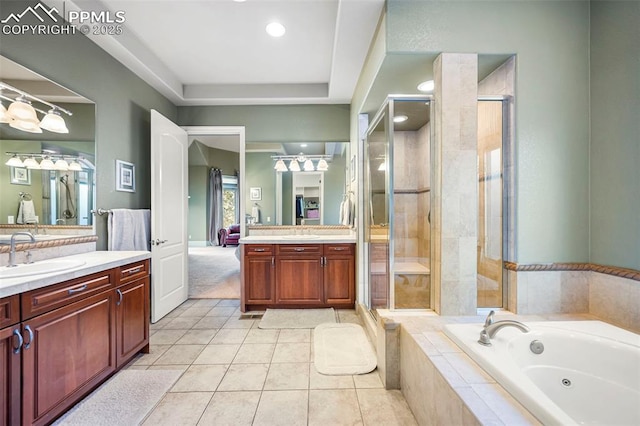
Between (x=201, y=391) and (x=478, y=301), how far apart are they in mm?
2044

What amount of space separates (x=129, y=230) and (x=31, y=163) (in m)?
0.90

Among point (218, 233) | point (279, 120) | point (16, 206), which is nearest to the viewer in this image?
point (16, 206)

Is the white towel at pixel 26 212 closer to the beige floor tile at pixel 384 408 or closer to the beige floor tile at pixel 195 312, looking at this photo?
the beige floor tile at pixel 195 312

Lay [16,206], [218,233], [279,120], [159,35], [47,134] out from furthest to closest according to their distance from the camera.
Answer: [218,233] → [279,120] → [159,35] → [47,134] → [16,206]

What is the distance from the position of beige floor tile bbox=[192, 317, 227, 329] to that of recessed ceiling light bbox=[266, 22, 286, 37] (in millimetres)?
2884

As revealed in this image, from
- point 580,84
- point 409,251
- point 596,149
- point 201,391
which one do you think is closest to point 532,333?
point 409,251

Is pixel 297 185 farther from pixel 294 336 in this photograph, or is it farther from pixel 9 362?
pixel 9 362

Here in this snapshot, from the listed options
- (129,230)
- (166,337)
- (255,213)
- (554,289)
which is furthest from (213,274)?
(554,289)

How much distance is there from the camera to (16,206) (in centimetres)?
175

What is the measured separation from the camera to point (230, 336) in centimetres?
255

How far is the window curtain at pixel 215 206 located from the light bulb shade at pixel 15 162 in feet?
18.0

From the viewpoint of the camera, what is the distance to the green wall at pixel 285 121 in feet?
11.8

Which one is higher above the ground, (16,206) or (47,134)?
(47,134)

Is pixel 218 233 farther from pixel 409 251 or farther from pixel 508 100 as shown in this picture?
pixel 508 100
